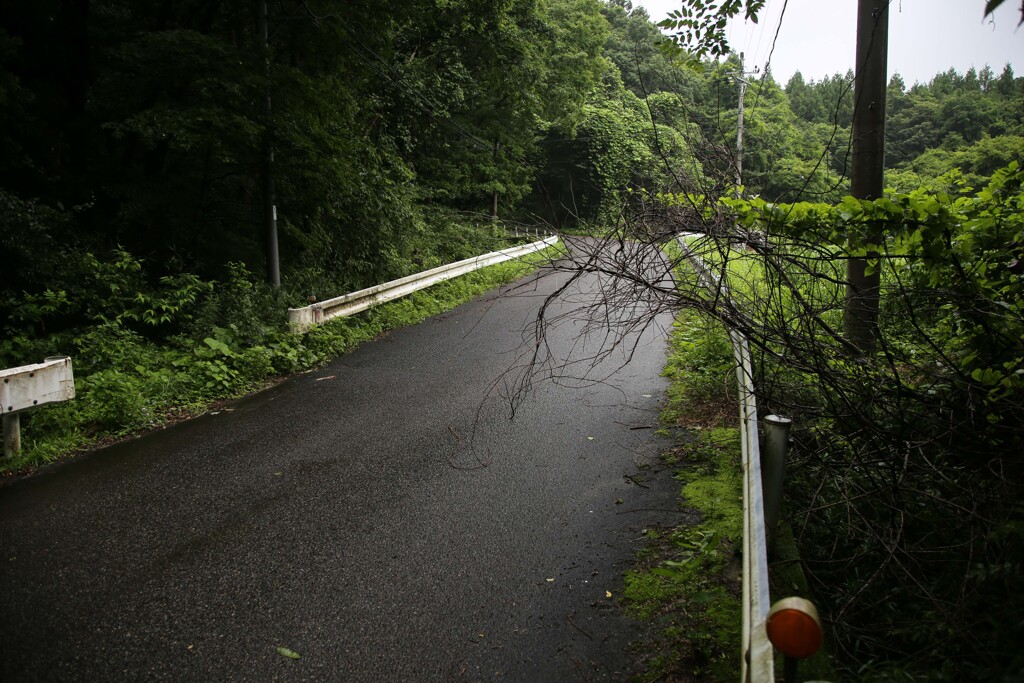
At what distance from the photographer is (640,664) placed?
3055 mm

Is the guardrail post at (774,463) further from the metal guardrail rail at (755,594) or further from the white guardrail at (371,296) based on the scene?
the white guardrail at (371,296)

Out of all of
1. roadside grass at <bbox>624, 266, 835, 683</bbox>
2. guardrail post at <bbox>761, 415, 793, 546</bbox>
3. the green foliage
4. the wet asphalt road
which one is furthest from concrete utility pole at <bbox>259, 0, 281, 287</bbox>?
guardrail post at <bbox>761, 415, 793, 546</bbox>

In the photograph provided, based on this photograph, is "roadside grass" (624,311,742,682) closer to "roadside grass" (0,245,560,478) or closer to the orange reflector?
the orange reflector

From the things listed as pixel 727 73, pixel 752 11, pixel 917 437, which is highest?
pixel 752 11

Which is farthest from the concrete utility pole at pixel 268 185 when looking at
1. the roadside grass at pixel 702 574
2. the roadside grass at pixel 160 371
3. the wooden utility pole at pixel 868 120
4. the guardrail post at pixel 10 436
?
the wooden utility pole at pixel 868 120

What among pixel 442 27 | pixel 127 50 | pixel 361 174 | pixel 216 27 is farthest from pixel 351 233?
pixel 442 27

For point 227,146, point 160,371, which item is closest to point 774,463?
point 160,371

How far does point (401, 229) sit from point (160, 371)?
8.76 m

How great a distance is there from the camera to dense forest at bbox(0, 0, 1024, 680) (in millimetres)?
3660

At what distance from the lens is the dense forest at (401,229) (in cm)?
366

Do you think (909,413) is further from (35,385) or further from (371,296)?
(371,296)

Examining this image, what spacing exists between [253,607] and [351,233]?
11603 mm

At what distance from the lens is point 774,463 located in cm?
328

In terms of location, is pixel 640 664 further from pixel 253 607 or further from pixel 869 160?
pixel 869 160
